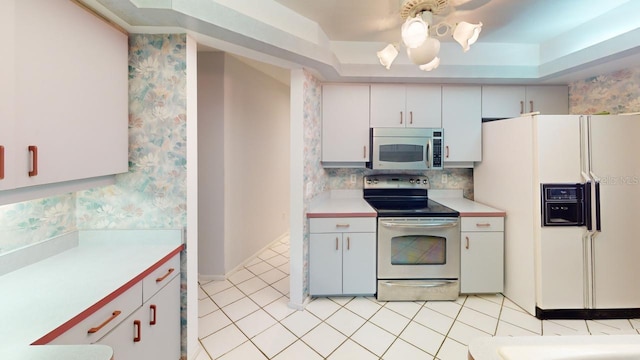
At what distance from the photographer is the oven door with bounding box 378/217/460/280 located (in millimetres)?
2271

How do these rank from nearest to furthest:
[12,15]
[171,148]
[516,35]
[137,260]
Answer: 1. [12,15]
2. [137,260]
3. [171,148]
4. [516,35]

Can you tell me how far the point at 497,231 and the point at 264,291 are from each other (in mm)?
2363

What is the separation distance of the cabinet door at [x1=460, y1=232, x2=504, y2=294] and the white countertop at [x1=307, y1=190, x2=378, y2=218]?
37.6 inches

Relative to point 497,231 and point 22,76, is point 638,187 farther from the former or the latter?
point 22,76

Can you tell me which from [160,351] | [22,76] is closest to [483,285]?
[160,351]

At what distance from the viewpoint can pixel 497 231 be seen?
2.30 m

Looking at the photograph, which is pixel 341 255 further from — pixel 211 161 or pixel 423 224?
pixel 211 161

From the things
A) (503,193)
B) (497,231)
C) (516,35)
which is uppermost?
(516,35)

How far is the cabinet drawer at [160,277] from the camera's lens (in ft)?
4.00

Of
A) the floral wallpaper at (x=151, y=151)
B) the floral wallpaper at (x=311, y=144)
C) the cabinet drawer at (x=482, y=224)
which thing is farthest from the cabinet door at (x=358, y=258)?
the floral wallpaper at (x=151, y=151)

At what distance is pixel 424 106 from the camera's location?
2666mm

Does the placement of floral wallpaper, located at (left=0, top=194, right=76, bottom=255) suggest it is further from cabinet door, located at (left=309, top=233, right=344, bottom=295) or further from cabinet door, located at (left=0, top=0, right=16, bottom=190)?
cabinet door, located at (left=309, top=233, right=344, bottom=295)

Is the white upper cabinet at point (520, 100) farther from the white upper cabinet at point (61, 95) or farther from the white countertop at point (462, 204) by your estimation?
the white upper cabinet at point (61, 95)

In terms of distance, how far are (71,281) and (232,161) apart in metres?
1.86
